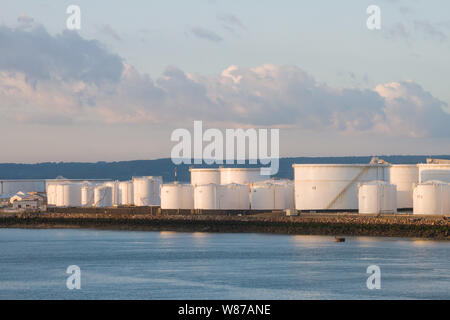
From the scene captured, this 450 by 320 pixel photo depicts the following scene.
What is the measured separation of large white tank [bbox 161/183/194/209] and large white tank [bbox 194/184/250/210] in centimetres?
162

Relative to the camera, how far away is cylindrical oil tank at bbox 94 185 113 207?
94000 millimetres

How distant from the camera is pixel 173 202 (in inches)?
3219

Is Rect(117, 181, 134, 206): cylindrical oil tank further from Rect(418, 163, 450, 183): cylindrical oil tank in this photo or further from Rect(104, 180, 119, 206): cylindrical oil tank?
Rect(418, 163, 450, 183): cylindrical oil tank

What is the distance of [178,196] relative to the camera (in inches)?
3216

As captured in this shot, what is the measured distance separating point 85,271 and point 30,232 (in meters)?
31.1

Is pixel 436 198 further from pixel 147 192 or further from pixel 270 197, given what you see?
pixel 147 192

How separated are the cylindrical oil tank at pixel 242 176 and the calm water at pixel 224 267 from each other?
16.9 metres

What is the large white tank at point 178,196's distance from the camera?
81.6 metres

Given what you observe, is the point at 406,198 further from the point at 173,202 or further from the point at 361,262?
the point at 361,262

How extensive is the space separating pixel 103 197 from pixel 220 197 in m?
18.7

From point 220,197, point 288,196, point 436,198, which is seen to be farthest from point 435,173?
point 220,197

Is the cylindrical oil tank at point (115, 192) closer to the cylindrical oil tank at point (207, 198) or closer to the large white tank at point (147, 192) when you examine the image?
the large white tank at point (147, 192)

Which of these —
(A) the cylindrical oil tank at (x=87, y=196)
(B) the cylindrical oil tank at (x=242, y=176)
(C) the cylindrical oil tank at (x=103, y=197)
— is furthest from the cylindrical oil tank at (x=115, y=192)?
(B) the cylindrical oil tank at (x=242, y=176)
